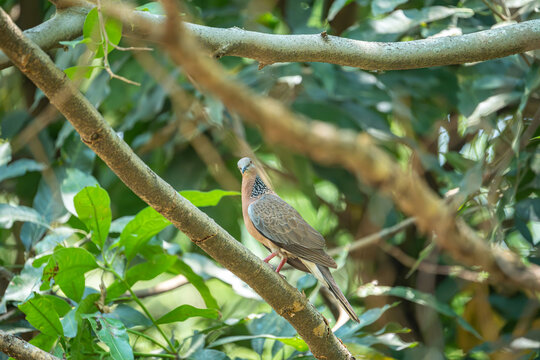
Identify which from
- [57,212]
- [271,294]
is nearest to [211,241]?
[271,294]

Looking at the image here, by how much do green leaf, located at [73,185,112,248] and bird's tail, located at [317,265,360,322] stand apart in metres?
1.22

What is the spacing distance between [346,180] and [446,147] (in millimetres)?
874

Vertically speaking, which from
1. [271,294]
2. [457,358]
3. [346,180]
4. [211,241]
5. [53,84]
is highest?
[53,84]

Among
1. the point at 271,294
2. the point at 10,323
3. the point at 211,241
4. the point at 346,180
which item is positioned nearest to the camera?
the point at 211,241

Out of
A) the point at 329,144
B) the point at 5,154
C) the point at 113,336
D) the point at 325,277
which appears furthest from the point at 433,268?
the point at 329,144

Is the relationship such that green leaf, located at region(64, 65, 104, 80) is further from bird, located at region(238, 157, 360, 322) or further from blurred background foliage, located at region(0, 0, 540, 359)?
bird, located at region(238, 157, 360, 322)

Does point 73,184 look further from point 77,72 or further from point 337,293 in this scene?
point 337,293

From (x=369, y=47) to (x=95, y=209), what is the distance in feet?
5.31

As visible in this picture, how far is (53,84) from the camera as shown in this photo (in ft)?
5.25

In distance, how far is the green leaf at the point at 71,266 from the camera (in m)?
2.71

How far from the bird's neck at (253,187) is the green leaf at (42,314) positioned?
134 centimetres

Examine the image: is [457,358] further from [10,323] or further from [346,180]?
[10,323]

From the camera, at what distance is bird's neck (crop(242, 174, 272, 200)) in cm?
349

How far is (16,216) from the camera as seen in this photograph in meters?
A: 3.33
